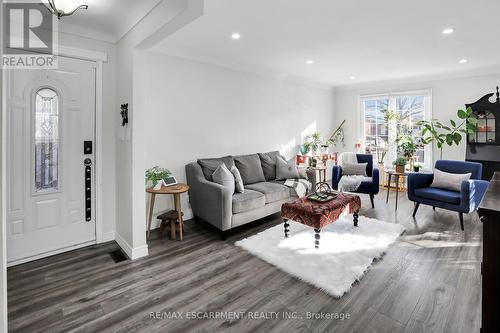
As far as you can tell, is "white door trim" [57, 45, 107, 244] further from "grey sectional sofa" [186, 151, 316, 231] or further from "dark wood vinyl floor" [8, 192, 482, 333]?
"grey sectional sofa" [186, 151, 316, 231]

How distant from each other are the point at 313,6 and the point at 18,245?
12.6 ft

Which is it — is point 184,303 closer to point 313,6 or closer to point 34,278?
point 34,278

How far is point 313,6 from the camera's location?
2713mm

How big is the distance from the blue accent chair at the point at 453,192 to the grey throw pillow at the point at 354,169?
0.96m

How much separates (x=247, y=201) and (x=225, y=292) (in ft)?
4.72

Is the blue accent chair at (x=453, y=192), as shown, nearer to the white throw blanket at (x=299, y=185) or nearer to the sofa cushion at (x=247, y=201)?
the white throw blanket at (x=299, y=185)

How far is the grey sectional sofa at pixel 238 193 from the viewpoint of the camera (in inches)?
134

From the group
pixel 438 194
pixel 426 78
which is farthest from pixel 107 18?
pixel 426 78

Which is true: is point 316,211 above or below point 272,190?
below

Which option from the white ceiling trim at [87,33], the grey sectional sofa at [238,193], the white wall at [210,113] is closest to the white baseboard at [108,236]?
the white wall at [210,113]

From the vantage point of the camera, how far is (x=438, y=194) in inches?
154

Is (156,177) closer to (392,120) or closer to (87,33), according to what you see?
(87,33)

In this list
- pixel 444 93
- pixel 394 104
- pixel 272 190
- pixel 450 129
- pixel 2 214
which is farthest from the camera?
pixel 394 104

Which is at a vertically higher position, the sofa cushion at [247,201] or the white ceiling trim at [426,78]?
the white ceiling trim at [426,78]
